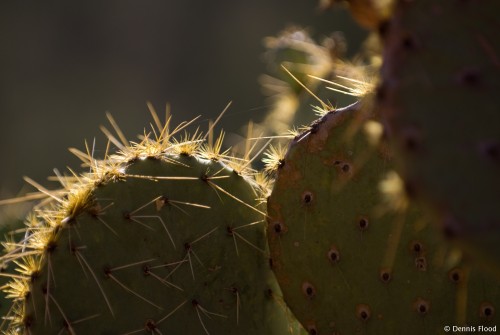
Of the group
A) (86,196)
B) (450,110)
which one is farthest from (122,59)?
(450,110)

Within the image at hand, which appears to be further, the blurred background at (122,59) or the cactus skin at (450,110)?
the blurred background at (122,59)

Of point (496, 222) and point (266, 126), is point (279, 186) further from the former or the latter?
point (266, 126)

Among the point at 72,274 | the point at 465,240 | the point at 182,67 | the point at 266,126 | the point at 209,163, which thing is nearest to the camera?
the point at 465,240

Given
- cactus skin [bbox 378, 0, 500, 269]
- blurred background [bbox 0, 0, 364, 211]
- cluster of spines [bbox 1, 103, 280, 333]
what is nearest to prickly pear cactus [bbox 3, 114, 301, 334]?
cluster of spines [bbox 1, 103, 280, 333]

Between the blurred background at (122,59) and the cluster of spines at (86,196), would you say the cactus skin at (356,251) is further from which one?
the blurred background at (122,59)

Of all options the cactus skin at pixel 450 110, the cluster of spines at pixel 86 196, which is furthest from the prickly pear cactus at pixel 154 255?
the cactus skin at pixel 450 110

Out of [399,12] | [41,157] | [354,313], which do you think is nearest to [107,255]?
[354,313]
